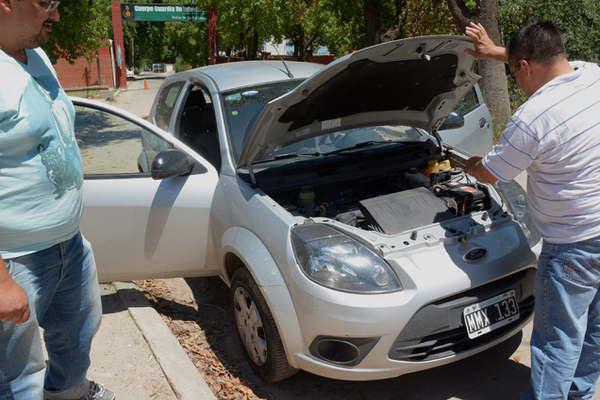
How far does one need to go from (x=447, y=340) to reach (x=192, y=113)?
3.09 m

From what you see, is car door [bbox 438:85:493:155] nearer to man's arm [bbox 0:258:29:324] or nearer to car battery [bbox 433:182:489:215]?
car battery [bbox 433:182:489:215]

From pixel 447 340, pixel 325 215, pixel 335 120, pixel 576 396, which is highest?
pixel 335 120

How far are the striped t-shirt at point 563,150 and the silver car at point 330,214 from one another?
0.52 m

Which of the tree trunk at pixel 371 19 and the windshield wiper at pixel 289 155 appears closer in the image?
the windshield wiper at pixel 289 155

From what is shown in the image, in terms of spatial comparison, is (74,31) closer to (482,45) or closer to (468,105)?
(468,105)

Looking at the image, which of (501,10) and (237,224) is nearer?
(237,224)

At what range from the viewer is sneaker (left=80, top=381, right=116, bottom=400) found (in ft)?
9.52

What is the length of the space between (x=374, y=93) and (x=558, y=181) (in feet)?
4.93

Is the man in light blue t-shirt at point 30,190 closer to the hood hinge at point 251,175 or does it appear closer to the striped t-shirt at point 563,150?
the hood hinge at point 251,175

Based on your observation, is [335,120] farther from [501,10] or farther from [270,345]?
[501,10]

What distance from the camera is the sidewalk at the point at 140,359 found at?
10.2 feet

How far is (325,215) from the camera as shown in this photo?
3.52m

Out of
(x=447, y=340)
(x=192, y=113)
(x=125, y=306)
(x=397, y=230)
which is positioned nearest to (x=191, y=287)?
(x=125, y=306)

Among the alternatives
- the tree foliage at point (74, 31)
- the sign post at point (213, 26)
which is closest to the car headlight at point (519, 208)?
the tree foliage at point (74, 31)
